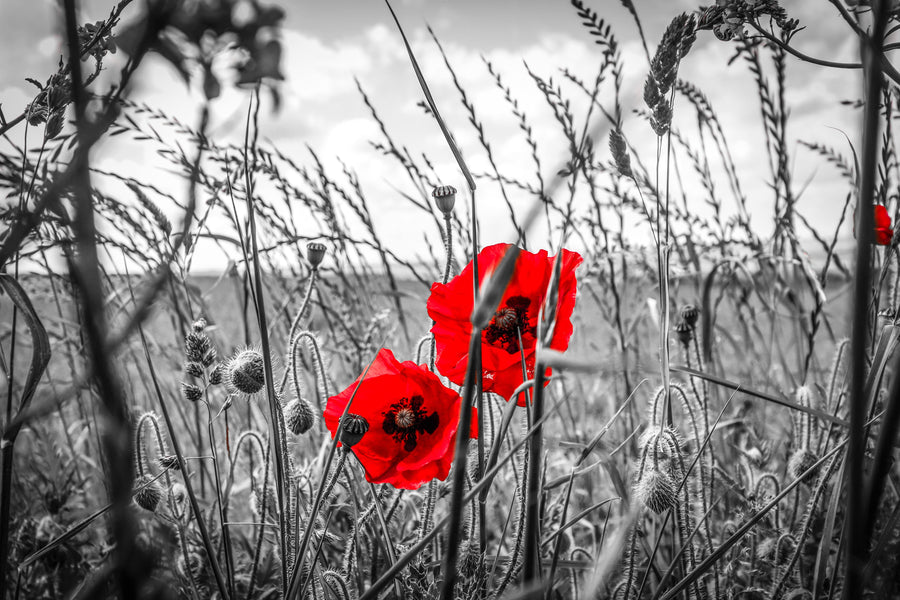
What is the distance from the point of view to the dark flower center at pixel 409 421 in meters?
0.87

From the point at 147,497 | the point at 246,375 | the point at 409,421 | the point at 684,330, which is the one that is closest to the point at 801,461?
the point at 684,330

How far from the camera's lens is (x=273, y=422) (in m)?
0.59

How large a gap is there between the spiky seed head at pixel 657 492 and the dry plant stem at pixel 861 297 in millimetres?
329

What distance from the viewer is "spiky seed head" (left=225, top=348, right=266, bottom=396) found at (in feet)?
2.49

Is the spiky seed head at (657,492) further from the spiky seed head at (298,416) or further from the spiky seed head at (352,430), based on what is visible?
the spiky seed head at (298,416)

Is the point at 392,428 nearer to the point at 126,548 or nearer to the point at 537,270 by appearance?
the point at 537,270

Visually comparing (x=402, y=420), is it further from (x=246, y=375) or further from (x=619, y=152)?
(x=619, y=152)

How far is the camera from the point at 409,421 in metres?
0.88

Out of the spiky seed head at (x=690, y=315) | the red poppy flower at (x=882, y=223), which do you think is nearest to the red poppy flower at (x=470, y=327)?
the spiky seed head at (x=690, y=315)

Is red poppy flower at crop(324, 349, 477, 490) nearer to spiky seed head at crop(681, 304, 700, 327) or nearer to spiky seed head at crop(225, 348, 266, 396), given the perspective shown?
spiky seed head at crop(225, 348, 266, 396)

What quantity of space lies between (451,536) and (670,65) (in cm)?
47

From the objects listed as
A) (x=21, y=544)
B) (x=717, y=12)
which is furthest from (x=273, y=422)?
(x=21, y=544)

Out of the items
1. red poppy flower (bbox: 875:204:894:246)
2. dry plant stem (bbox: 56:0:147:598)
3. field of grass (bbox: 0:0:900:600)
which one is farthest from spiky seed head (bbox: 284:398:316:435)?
red poppy flower (bbox: 875:204:894:246)

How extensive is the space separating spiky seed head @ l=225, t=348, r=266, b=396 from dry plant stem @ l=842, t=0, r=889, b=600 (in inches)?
24.2
